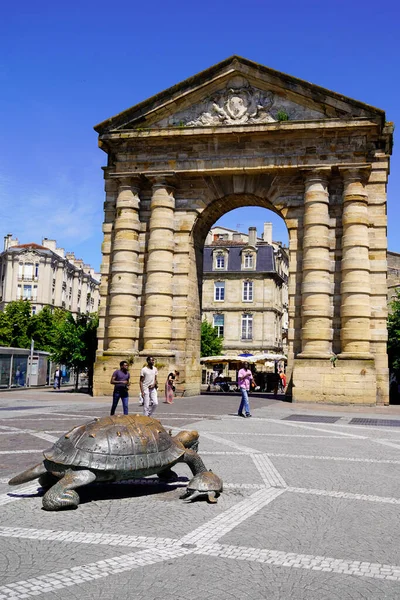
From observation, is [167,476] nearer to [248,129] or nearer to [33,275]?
[248,129]

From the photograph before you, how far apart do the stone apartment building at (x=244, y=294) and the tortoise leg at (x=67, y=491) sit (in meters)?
55.4

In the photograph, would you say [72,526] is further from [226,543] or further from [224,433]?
[224,433]

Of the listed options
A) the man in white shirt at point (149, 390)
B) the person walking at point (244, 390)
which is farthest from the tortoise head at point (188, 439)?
the person walking at point (244, 390)

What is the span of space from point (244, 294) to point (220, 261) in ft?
14.1

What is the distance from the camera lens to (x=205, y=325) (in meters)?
57.2

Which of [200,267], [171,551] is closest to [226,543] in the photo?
[171,551]

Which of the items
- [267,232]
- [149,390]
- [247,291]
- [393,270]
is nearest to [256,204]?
[149,390]

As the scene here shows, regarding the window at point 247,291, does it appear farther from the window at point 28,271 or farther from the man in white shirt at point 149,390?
the man in white shirt at point 149,390

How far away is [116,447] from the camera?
6.84m

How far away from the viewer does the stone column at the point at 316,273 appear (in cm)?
2419

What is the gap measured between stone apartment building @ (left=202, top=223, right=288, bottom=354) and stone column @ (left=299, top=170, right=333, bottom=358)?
1466 inches

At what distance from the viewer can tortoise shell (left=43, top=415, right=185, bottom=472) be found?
6.71 metres

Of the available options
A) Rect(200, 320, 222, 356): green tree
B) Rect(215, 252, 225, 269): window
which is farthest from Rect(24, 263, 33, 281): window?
Rect(200, 320, 222, 356): green tree

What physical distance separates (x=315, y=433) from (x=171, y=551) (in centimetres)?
932
